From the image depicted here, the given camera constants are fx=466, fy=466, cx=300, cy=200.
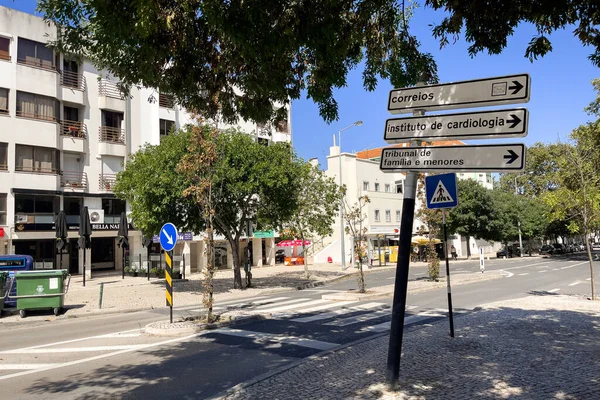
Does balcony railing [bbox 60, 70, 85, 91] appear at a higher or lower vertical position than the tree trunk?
higher

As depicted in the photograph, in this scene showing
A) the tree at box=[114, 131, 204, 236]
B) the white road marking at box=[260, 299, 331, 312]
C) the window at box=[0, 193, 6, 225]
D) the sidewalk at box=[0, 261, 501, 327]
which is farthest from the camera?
the window at box=[0, 193, 6, 225]

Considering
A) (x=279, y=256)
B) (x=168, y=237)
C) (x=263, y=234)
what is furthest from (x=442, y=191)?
(x=279, y=256)

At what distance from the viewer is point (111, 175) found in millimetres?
31234

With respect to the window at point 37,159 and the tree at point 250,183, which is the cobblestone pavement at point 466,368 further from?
the window at point 37,159

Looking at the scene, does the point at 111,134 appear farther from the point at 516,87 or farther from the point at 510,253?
the point at 510,253

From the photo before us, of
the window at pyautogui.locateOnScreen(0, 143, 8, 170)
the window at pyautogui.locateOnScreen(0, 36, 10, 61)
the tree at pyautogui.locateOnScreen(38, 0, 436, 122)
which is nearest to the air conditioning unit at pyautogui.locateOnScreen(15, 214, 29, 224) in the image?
the window at pyautogui.locateOnScreen(0, 143, 8, 170)

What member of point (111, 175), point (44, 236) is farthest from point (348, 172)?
point (44, 236)

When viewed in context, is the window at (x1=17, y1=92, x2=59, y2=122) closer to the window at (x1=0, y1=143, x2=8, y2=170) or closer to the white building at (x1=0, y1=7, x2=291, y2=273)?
the white building at (x1=0, y1=7, x2=291, y2=273)

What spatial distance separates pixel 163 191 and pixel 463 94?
15.6 metres

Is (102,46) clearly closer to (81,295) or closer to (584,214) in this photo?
(584,214)

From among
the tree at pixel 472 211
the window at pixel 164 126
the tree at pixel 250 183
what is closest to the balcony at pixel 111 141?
the window at pixel 164 126

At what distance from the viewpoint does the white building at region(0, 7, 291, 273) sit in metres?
26.5

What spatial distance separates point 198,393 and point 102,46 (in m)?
4.54

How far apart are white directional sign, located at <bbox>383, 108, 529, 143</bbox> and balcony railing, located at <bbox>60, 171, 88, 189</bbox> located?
92.8 feet
